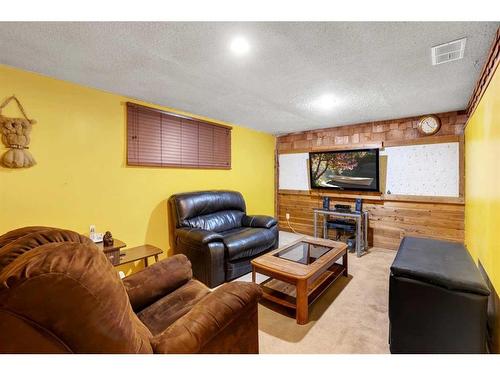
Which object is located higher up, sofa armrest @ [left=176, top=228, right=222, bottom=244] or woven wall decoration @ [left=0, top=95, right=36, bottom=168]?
woven wall decoration @ [left=0, top=95, right=36, bottom=168]

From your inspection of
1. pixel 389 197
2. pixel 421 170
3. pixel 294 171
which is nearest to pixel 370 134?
pixel 421 170

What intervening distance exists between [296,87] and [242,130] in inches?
85.2

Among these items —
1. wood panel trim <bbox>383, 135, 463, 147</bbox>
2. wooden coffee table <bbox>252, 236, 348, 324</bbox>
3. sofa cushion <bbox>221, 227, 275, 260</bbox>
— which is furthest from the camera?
wood panel trim <bbox>383, 135, 463, 147</bbox>

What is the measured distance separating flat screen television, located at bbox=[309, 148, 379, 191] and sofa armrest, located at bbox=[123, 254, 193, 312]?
349cm

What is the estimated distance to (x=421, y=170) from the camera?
369 centimetres

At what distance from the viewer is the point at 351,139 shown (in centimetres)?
437

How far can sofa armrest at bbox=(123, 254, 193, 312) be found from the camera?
1.53m

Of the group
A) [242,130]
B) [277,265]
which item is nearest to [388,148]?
[242,130]

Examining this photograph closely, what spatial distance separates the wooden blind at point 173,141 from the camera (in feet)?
9.72

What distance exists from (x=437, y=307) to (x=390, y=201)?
2911 mm

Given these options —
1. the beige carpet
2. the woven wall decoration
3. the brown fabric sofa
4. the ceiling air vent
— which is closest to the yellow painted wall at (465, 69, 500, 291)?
the ceiling air vent

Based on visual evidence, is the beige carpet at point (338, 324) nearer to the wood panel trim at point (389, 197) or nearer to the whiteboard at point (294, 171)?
the wood panel trim at point (389, 197)

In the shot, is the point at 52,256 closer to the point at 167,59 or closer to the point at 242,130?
the point at 167,59

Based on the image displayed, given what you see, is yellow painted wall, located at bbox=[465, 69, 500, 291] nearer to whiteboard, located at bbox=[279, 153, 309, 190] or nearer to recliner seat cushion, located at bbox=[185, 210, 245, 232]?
recliner seat cushion, located at bbox=[185, 210, 245, 232]
